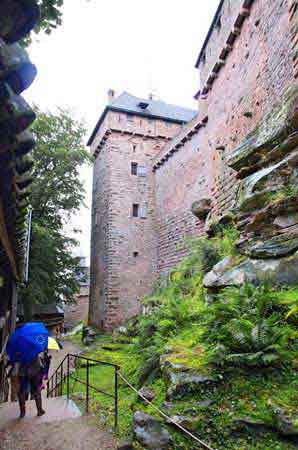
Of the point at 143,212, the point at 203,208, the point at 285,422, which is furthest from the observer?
the point at 143,212

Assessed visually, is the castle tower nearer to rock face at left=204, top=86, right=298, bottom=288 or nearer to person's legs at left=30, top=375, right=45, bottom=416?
person's legs at left=30, top=375, right=45, bottom=416

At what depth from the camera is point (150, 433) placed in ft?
9.64

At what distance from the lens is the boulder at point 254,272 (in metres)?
4.07

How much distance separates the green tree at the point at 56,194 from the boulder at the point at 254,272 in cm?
1124

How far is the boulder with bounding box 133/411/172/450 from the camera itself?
2.79m

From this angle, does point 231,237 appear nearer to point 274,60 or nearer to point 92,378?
point 274,60

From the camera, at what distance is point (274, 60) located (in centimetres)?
627

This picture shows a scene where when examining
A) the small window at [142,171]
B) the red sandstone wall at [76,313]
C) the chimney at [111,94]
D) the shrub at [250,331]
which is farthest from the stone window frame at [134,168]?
the red sandstone wall at [76,313]

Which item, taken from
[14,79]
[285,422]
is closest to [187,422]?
[285,422]

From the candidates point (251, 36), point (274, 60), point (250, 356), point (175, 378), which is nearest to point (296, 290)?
point (250, 356)

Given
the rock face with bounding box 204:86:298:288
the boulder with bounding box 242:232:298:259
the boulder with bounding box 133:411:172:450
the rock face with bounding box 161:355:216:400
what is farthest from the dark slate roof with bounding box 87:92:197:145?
the boulder with bounding box 133:411:172:450

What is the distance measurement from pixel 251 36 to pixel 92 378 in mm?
10300

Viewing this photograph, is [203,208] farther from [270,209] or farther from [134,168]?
[134,168]

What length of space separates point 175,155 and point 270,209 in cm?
1297
